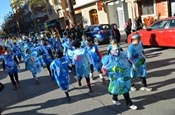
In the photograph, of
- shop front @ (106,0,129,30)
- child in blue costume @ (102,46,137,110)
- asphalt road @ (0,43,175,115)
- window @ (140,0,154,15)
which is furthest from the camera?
shop front @ (106,0,129,30)

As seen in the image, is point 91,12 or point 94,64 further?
point 91,12

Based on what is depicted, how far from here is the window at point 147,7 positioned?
62.4 feet

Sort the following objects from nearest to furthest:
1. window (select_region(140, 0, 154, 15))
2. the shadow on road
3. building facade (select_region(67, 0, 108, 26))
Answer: the shadow on road → window (select_region(140, 0, 154, 15)) → building facade (select_region(67, 0, 108, 26))

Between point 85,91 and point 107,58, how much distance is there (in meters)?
2.31

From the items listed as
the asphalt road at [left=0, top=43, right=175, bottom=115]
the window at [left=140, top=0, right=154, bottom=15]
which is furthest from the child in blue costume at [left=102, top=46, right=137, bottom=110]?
the window at [left=140, top=0, right=154, bottom=15]

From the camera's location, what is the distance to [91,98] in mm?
6426

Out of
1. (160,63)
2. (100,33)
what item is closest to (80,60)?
(160,63)

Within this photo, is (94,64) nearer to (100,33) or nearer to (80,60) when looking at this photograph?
(80,60)

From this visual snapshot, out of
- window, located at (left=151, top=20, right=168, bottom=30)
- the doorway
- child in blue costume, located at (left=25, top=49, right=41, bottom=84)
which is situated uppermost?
the doorway

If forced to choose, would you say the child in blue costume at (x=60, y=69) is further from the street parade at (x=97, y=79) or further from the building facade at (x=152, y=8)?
the building facade at (x=152, y=8)

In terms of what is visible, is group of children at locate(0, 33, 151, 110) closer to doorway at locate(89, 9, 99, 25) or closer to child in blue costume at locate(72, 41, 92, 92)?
child in blue costume at locate(72, 41, 92, 92)

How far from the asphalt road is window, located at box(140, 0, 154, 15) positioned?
10.5m

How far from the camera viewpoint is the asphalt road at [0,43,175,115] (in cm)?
534

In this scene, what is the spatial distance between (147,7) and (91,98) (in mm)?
14840
